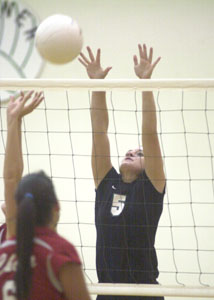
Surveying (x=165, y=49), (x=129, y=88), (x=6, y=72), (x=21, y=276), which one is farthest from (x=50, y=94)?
(x=21, y=276)

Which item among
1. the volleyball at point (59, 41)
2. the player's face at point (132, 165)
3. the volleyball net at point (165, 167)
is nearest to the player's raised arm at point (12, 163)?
the volleyball at point (59, 41)

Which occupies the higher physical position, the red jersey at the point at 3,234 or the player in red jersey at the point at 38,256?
the player in red jersey at the point at 38,256

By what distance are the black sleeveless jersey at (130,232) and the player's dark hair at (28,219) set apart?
1.35 meters

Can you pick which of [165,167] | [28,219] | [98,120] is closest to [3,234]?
[28,219]

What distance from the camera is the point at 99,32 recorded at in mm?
5520

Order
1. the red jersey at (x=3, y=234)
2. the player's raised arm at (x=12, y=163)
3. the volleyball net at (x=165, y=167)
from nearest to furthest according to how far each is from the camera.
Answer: the player's raised arm at (x=12, y=163), the red jersey at (x=3, y=234), the volleyball net at (x=165, y=167)

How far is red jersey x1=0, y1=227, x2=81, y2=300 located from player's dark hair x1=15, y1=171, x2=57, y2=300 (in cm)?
2

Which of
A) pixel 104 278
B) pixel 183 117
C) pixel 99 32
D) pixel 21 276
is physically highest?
pixel 99 32

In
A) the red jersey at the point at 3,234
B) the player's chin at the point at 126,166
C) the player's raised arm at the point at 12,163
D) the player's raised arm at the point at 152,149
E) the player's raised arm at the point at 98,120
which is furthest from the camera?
the player's raised arm at the point at 98,120

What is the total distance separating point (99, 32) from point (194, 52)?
88 centimetres

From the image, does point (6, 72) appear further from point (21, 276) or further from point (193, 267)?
point (21, 276)

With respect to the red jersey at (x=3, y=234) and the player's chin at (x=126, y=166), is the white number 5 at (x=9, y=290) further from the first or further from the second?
the player's chin at (x=126, y=166)

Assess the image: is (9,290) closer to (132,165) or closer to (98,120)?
(132,165)

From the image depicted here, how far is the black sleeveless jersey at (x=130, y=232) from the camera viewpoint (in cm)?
310
